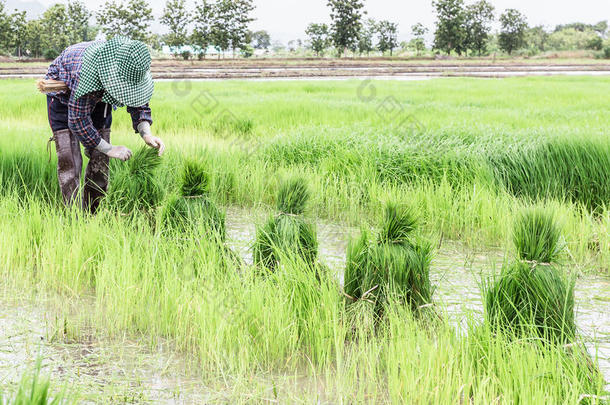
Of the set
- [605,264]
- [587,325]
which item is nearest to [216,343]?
[587,325]

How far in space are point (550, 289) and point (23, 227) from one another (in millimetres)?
2586

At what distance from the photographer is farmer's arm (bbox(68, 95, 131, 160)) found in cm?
326

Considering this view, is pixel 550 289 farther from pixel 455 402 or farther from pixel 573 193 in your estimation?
pixel 573 193

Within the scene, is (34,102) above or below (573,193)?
above

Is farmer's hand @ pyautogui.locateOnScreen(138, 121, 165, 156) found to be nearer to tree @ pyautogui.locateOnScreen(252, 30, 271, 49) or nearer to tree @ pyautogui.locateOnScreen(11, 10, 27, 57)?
tree @ pyautogui.locateOnScreen(11, 10, 27, 57)

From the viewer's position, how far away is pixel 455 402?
1874 millimetres

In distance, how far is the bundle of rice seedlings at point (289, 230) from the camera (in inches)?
Result: 114

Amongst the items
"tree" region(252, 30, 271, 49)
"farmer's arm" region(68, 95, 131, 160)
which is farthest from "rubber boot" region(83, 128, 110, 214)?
"tree" region(252, 30, 271, 49)

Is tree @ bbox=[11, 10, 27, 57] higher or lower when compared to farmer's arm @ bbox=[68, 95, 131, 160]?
higher

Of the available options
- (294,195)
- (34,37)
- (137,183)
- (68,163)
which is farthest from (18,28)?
(294,195)

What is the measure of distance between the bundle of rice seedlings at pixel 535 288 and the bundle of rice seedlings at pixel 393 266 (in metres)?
0.36

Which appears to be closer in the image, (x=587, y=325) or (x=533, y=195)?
(x=587, y=325)

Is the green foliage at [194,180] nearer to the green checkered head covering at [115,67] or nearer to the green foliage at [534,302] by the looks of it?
the green checkered head covering at [115,67]

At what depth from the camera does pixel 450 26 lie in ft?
164
